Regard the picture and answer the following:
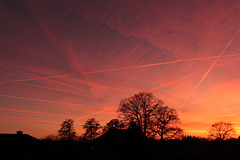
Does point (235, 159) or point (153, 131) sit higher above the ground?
point (153, 131)

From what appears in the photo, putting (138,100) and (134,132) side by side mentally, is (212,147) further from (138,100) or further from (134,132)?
(134,132)

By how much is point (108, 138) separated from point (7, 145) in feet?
72.9

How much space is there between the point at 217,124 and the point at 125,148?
69.6 m

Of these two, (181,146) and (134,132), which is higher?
(134,132)

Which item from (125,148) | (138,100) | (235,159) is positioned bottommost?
(235,159)

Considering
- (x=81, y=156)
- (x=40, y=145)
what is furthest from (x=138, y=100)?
(x=40, y=145)

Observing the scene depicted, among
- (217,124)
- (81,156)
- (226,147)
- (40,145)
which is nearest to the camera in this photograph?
(81,156)

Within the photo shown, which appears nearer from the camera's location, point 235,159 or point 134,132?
point 134,132

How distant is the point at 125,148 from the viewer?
24141 mm

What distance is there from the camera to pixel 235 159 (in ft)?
89.2

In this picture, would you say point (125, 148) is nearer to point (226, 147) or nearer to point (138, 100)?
point (138, 100)

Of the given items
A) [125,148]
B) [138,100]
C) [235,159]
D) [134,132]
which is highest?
[138,100]

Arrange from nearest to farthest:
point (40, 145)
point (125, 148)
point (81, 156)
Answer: point (125, 148)
point (81, 156)
point (40, 145)

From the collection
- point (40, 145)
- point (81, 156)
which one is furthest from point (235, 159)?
point (40, 145)
